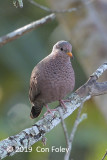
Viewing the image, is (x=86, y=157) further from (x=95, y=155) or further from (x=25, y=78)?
(x=25, y=78)

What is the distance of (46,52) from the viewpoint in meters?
8.72

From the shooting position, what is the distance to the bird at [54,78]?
448 cm

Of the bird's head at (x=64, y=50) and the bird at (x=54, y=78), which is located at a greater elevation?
the bird's head at (x=64, y=50)

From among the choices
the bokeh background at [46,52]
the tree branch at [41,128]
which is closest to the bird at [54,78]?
the tree branch at [41,128]

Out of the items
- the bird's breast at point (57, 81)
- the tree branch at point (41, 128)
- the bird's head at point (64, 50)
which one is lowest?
the tree branch at point (41, 128)

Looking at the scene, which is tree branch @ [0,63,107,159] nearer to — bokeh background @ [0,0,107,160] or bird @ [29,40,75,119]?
bird @ [29,40,75,119]

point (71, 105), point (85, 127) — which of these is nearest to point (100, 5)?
point (85, 127)

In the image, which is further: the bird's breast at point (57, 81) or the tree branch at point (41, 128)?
the bird's breast at point (57, 81)

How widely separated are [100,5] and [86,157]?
2686 mm

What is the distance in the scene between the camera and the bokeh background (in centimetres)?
621

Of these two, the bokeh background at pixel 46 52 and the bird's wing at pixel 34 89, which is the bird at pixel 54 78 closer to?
the bird's wing at pixel 34 89

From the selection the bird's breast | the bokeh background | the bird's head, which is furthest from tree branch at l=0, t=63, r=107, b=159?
the bokeh background

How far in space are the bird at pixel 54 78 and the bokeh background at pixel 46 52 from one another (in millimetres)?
612

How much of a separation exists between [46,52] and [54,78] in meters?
4.28
